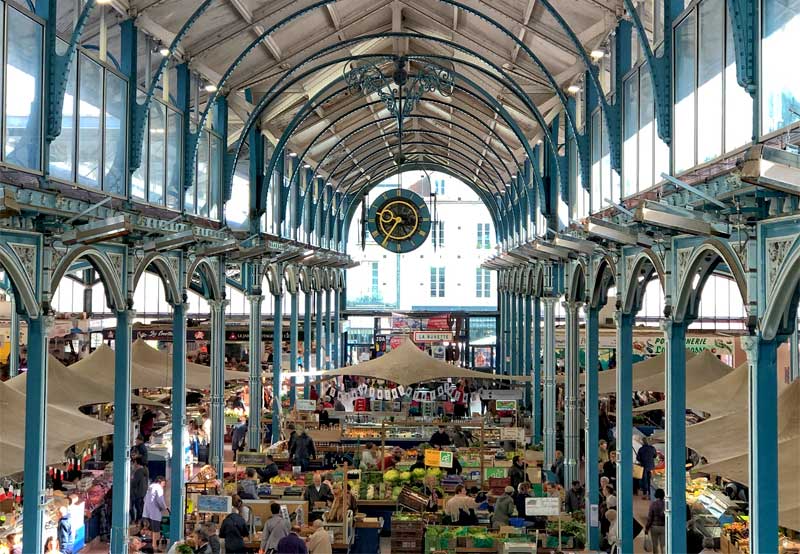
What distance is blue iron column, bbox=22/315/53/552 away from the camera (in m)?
11.2

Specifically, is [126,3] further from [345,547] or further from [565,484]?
[565,484]

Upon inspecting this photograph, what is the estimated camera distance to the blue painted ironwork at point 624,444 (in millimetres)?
15023

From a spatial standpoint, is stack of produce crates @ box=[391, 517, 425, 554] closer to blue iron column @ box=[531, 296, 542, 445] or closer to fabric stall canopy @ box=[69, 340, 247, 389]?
fabric stall canopy @ box=[69, 340, 247, 389]

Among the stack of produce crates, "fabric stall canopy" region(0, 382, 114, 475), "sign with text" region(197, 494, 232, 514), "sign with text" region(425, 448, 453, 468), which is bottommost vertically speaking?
the stack of produce crates

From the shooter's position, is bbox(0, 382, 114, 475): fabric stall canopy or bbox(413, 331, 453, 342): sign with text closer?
bbox(0, 382, 114, 475): fabric stall canopy

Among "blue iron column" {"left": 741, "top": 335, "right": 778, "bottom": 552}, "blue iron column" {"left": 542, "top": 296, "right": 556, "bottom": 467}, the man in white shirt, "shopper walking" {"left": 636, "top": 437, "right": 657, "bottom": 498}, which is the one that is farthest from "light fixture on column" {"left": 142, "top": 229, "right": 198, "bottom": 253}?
"shopper walking" {"left": 636, "top": 437, "right": 657, "bottom": 498}

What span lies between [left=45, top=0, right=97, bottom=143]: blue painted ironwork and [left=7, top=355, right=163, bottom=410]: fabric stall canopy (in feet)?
22.2

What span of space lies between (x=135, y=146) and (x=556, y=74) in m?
10.0

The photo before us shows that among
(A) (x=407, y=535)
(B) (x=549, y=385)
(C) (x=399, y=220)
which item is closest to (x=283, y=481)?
(A) (x=407, y=535)

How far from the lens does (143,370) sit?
21.4 meters

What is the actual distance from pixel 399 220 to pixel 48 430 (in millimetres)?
16070

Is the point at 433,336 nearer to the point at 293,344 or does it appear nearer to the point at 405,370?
the point at 293,344

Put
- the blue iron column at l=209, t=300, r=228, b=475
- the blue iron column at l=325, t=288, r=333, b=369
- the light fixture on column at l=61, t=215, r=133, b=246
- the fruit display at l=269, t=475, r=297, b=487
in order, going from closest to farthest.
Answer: the light fixture on column at l=61, t=215, r=133, b=246, the fruit display at l=269, t=475, r=297, b=487, the blue iron column at l=209, t=300, r=228, b=475, the blue iron column at l=325, t=288, r=333, b=369

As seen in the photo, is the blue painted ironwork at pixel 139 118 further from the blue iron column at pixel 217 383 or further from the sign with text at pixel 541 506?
the sign with text at pixel 541 506
